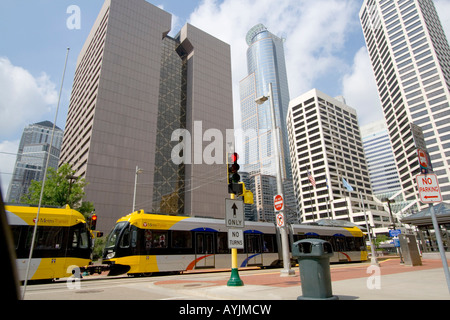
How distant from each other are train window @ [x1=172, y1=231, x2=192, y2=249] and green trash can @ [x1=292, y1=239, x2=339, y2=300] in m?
11.7

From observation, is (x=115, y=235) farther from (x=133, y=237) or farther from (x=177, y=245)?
(x=177, y=245)

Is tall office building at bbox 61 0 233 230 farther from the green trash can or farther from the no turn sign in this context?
the green trash can

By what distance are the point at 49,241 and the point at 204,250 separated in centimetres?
852

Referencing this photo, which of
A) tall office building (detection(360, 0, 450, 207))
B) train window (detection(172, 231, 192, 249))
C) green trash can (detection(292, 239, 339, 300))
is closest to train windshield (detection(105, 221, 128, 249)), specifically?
train window (detection(172, 231, 192, 249))

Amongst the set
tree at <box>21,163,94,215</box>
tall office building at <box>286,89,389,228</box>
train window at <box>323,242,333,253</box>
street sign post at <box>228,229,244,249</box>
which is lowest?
train window at <box>323,242,333,253</box>

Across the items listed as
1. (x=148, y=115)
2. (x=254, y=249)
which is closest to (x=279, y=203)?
(x=254, y=249)

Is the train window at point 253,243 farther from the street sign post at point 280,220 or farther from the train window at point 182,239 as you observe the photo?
the street sign post at point 280,220

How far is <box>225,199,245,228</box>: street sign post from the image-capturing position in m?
8.97

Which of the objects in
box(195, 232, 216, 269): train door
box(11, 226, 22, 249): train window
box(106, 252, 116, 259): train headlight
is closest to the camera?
box(11, 226, 22, 249): train window

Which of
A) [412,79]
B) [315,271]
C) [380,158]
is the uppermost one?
[412,79]

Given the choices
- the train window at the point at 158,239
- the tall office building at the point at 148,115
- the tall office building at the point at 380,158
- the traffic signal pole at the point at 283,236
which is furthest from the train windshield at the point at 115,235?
the tall office building at the point at 380,158

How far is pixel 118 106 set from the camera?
201 feet

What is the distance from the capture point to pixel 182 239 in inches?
662
